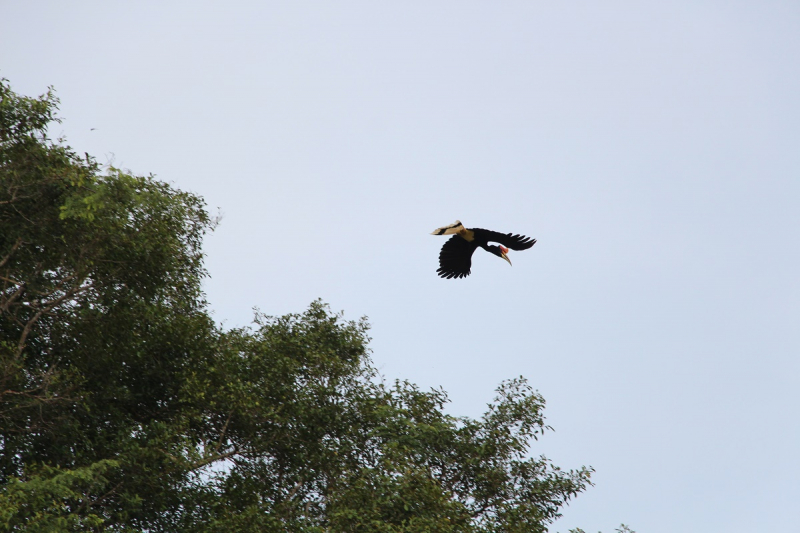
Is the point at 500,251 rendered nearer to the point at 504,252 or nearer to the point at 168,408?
the point at 504,252

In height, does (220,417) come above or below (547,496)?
above

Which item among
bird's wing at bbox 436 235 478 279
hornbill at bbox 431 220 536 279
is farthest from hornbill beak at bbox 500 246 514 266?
bird's wing at bbox 436 235 478 279

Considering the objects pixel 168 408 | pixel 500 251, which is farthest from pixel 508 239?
pixel 168 408

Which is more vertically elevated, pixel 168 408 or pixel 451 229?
pixel 451 229

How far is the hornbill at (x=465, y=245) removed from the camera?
15.4 meters

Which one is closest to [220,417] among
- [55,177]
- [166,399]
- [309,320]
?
[166,399]

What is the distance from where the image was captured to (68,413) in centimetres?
1447

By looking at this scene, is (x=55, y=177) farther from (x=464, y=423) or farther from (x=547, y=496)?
(x=547, y=496)

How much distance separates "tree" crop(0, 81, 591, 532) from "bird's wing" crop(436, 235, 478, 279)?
8.50ft

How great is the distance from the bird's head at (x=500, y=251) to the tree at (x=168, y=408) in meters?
2.72

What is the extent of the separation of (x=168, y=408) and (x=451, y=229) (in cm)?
614

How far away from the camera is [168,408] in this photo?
53.9 feet

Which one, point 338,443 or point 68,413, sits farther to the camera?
point 338,443

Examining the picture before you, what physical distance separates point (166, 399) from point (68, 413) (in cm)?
235
